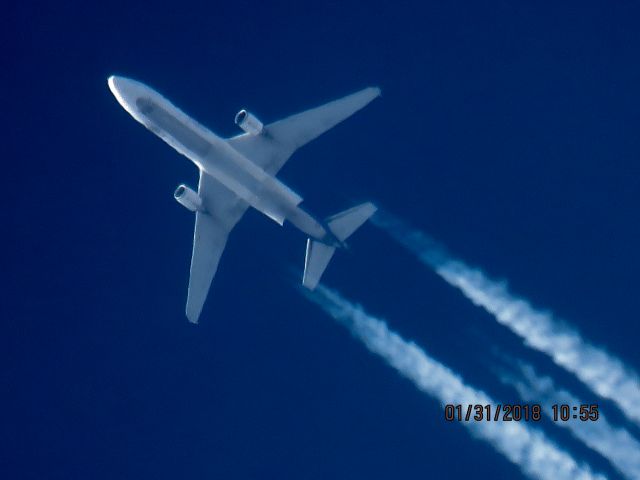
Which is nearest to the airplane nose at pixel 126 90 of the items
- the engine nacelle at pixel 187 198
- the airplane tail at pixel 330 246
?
the engine nacelle at pixel 187 198

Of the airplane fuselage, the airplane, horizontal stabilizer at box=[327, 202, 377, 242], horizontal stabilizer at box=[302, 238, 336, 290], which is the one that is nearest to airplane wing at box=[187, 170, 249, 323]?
the airplane

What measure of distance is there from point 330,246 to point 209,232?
633 cm

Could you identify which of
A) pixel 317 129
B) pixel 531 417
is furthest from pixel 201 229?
pixel 531 417

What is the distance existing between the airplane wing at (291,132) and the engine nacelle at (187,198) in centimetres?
316

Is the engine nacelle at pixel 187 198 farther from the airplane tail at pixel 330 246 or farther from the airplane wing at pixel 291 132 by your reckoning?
the airplane tail at pixel 330 246

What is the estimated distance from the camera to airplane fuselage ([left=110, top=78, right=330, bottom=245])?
1603 inches

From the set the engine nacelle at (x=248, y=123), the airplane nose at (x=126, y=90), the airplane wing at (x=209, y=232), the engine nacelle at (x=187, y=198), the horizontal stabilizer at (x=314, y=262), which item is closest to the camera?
the airplane nose at (x=126, y=90)

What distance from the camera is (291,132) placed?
43.2 m

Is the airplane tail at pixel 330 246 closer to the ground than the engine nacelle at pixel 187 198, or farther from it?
farther from it

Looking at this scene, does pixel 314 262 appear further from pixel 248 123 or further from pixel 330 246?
pixel 248 123

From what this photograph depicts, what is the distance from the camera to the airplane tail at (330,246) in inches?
1660

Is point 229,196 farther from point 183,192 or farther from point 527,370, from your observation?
point 527,370

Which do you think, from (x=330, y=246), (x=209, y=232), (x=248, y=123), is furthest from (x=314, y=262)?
(x=248, y=123)

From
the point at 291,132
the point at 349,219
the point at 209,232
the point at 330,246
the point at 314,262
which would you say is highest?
the point at 291,132
